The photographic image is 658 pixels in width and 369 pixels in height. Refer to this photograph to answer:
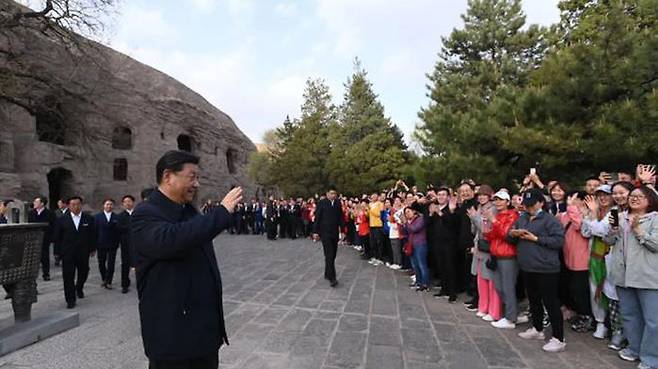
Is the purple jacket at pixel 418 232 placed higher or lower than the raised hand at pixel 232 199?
lower

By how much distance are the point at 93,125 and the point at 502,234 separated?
2336 cm

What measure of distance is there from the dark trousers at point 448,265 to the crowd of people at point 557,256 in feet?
0.05

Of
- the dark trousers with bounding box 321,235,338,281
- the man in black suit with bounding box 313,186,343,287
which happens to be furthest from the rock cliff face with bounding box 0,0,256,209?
the dark trousers with bounding box 321,235,338,281

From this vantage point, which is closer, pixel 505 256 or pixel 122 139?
pixel 505 256

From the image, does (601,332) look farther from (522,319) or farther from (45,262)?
(45,262)

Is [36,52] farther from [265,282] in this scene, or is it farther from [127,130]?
[265,282]

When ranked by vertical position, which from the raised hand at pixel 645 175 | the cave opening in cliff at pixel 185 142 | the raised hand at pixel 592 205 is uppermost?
the cave opening in cliff at pixel 185 142

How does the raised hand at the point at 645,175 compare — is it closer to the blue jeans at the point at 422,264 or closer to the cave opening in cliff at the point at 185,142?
the blue jeans at the point at 422,264

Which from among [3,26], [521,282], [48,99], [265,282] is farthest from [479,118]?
[48,99]

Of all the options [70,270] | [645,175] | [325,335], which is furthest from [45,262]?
[645,175]

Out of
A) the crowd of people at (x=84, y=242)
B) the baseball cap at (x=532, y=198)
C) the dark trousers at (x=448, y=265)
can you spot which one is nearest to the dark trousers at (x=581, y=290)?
the baseball cap at (x=532, y=198)

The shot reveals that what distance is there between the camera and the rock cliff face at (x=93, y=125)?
50.2 ft

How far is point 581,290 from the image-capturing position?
5.05 m

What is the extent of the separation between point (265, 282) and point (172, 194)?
6.02m
